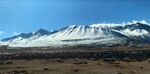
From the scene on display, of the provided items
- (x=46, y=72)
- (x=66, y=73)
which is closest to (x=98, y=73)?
(x=66, y=73)

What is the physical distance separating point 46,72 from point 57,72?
7.74 ft

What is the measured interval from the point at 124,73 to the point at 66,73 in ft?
38.3

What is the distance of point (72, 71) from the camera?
74.3m

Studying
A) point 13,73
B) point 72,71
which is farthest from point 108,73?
point 13,73

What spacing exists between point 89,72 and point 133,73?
8917 millimetres

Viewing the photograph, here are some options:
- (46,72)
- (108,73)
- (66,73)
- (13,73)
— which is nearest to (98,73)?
(108,73)

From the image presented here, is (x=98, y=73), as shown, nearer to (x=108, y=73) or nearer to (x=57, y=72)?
(x=108, y=73)

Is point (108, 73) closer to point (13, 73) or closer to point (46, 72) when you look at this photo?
point (46, 72)

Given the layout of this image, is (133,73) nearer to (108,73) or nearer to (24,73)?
(108,73)

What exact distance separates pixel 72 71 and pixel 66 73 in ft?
8.93

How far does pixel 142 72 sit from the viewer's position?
7406cm

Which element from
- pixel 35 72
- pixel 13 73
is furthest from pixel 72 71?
pixel 13 73

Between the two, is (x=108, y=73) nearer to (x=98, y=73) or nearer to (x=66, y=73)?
(x=98, y=73)

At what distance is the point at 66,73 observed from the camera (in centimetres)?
7188
